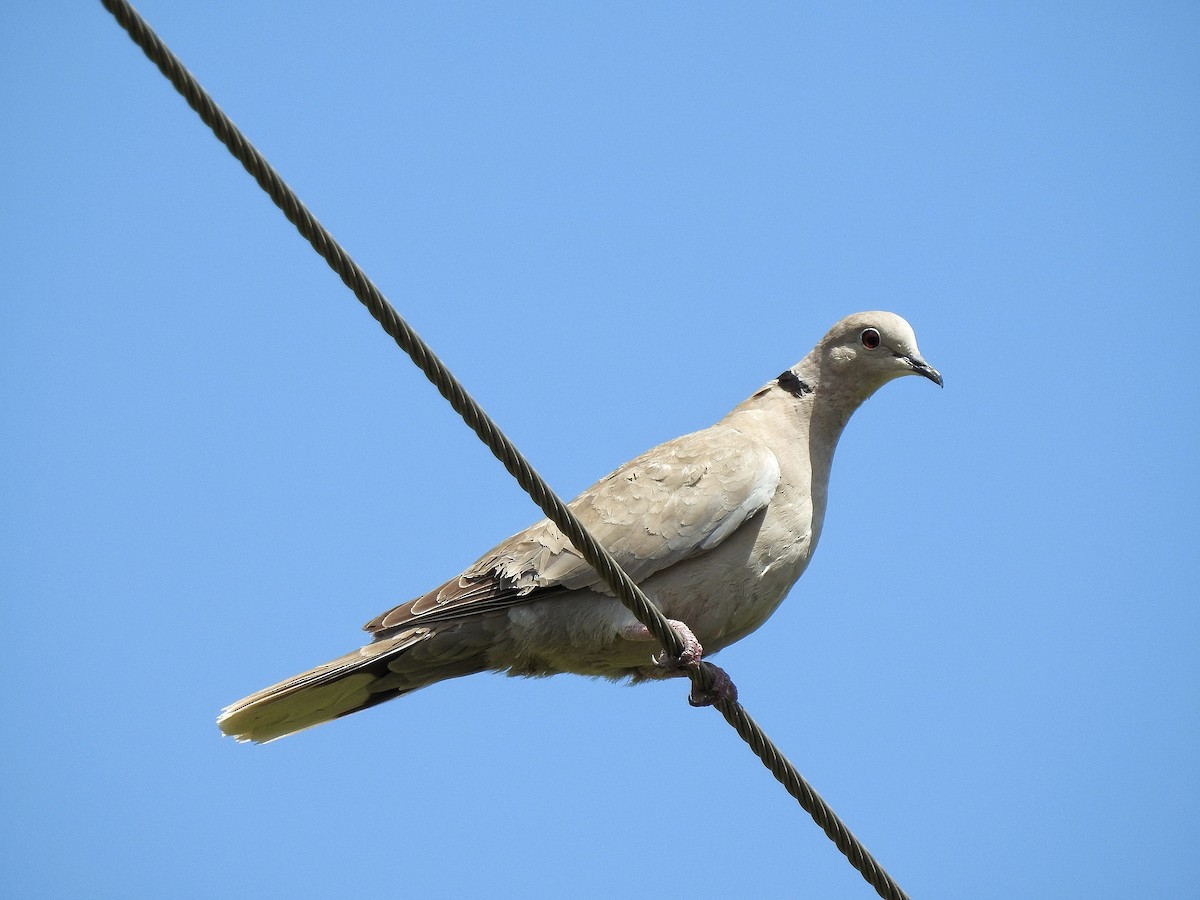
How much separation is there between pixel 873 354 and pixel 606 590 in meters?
1.99

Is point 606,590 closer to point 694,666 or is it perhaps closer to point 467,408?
point 694,666

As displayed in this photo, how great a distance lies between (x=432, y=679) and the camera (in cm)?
600

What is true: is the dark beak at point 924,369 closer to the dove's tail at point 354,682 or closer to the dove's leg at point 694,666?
the dove's leg at point 694,666

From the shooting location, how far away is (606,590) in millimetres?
5629

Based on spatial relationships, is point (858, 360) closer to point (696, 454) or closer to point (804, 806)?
point (696, 454)

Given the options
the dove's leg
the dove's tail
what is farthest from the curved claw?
the dove's tail

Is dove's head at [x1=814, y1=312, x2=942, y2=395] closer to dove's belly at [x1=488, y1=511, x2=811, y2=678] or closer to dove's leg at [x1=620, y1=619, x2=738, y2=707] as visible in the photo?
dove's belly at [x1=488, y1=511, x2=811, y2=678]

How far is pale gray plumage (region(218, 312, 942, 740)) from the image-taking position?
5641 mm

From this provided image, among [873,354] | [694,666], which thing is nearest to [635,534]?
[694,666]

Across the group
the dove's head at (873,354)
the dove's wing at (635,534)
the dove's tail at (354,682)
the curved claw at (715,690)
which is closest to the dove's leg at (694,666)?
the curved claw at (715,690)

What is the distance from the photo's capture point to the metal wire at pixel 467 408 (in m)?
3.10

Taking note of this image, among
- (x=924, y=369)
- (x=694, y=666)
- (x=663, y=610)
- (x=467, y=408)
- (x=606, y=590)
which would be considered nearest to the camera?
(x=467, y=408)

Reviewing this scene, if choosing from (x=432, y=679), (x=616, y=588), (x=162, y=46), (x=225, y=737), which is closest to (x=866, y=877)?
(x=616, y=588)

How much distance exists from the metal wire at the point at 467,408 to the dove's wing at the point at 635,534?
26.3 inches
